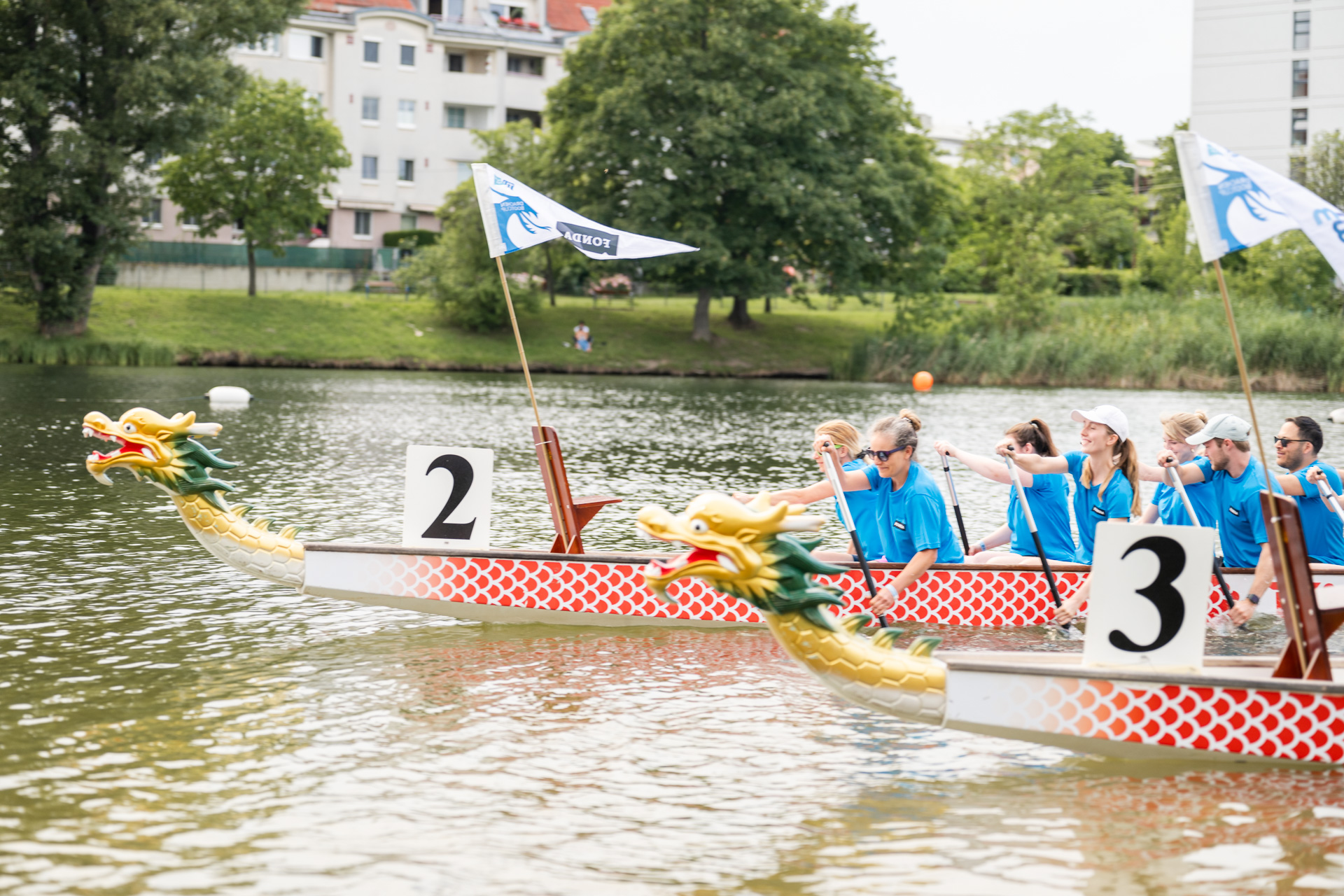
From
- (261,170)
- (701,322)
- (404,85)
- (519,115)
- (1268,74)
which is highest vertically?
(1268,74)

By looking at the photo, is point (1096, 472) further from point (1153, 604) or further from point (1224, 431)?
point (1153, 604)

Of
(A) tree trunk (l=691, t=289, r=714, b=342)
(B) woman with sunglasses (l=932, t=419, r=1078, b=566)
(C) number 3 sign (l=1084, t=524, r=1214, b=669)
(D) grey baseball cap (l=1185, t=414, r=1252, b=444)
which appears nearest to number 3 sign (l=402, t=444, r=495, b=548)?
(B) woman with sunglasses (l=932, t=419, r=1078, b=566)

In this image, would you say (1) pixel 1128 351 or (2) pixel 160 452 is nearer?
(2) pixel 160 452

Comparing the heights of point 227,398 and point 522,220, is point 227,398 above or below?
below

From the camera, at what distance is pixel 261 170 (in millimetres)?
52125

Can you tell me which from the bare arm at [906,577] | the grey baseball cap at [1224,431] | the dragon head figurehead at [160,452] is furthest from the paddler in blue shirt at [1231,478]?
the dragon head figurehead at [160,452]

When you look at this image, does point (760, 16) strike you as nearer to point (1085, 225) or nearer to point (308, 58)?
point (308, 58)

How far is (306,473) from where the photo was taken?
60.1 feet

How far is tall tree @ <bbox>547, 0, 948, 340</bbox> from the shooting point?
164 feet

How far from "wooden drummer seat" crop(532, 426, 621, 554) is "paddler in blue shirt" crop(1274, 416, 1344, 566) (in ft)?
15.7

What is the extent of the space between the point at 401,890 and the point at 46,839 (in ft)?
5.25

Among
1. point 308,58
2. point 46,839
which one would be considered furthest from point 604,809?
point 308,58

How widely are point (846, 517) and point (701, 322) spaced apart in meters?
44.3

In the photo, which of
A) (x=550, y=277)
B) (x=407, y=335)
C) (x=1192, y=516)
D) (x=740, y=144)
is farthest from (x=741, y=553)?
(x=550, y=277)
